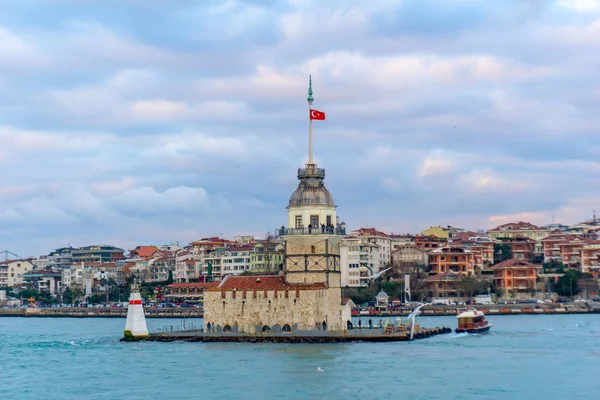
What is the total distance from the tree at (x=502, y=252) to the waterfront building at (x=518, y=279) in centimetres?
1573

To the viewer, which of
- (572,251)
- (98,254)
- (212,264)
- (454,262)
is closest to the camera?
(454,262)

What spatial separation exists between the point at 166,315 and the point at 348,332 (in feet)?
174

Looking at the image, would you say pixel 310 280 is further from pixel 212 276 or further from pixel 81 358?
pixel 212 276

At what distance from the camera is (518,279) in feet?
366

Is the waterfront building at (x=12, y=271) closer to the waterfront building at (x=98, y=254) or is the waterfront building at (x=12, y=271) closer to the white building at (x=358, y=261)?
the waterfront building at (x=98, y=254)

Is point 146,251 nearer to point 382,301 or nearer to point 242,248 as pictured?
point 242,248

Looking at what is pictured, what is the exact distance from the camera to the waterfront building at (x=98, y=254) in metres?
170

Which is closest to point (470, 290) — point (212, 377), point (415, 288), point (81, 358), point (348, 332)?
point (415, 288)

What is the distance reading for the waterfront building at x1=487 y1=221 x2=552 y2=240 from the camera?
141000 mm

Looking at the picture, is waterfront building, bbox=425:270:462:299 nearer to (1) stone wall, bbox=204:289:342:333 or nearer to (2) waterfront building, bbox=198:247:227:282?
(2) waterfront building, bbox=198:247:227:282

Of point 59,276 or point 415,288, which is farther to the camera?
point 59,276

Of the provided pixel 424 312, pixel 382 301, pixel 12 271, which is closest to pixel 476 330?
pixel 382 301

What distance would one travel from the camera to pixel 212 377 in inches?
1619

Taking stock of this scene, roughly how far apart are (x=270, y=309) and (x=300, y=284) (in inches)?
80.9
